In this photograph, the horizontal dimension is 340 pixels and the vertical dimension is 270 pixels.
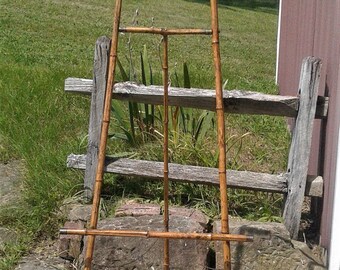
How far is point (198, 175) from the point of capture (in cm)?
477

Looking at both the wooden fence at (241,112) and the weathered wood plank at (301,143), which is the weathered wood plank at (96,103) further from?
the weathered wood plank at (301,143)

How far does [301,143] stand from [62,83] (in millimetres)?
3706

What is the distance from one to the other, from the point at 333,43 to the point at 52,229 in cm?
199

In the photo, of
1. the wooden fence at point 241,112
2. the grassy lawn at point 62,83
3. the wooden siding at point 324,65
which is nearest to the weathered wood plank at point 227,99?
the wooden fence at point 241,112

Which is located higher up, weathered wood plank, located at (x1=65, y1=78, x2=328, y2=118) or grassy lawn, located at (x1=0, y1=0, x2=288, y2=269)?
weathered wood plank, located at (x1=65, y1=78, x2=328, y2=118)

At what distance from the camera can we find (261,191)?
187 inches

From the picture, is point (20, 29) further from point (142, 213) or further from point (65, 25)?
point (142, 213)

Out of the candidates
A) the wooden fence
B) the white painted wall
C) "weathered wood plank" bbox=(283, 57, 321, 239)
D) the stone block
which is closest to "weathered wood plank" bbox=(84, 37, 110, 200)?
the wooden fence

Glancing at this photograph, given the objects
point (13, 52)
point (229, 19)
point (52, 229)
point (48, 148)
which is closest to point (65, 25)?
point (13, 52)

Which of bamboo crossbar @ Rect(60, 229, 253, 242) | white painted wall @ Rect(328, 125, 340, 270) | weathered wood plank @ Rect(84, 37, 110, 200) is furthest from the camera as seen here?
weathered wood plank @ Rect(84, 37, 110, 200)

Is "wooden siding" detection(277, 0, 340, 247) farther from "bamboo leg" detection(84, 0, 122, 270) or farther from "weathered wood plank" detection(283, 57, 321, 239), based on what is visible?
"bamboo leg" detection(84, 0, 122, 270)

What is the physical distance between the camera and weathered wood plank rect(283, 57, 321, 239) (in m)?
4.48

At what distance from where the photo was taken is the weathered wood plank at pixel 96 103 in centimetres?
486

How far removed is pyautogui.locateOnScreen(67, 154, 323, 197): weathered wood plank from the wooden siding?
238 millimetres
